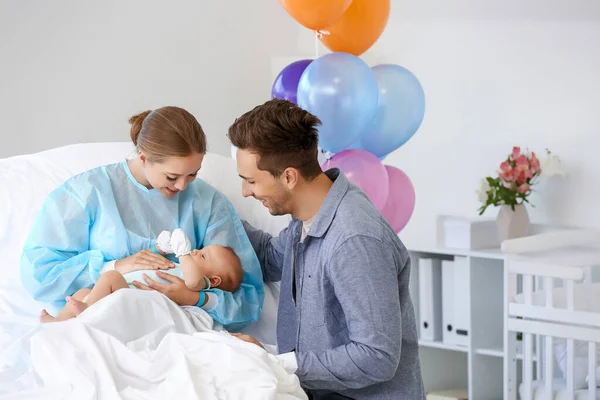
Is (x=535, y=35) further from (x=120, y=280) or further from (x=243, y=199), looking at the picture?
(x=120, y=280)

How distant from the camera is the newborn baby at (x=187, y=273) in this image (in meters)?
1.83

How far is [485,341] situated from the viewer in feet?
11.0

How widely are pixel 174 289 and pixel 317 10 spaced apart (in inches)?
35.6

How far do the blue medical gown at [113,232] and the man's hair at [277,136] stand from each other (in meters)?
0.43

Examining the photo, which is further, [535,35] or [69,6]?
[535,35]

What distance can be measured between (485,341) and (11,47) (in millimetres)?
2128

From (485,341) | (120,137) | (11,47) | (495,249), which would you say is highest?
(11,47)

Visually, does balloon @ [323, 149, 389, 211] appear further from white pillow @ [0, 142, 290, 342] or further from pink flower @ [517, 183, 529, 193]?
pink flower @ [517, 183, 529, 193]

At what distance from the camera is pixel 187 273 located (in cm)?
192

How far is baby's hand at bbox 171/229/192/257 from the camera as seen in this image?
6.30 ft

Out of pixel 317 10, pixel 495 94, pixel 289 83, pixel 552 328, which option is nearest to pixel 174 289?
pixel 317 10

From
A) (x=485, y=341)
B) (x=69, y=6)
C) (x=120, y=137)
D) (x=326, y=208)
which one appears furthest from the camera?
(x=485, y=341)

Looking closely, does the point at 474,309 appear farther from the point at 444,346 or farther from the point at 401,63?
the point at 401,63

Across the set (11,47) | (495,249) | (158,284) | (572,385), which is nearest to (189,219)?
(158,284)
